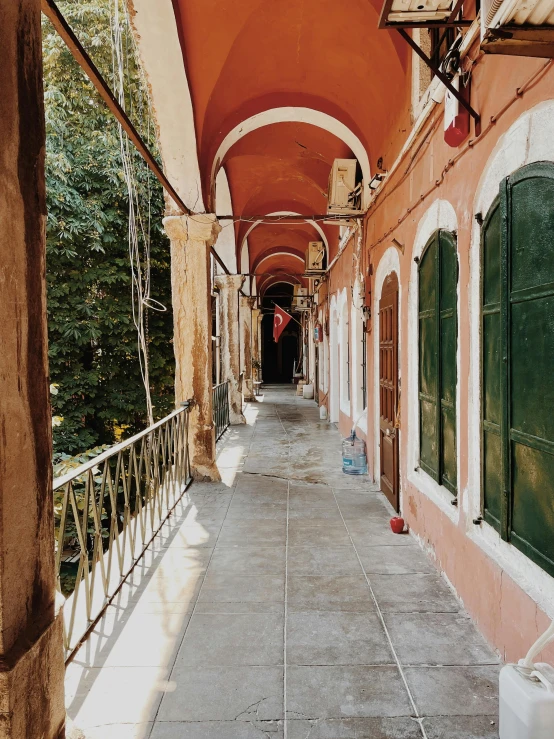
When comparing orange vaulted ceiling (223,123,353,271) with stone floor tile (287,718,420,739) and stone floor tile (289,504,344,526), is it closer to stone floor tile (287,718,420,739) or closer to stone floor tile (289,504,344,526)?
stone floor tile (289,504,344,526)

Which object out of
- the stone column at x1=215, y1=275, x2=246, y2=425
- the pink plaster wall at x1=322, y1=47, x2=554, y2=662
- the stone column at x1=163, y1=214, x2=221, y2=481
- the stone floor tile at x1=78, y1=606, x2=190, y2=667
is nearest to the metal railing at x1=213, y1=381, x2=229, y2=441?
the stone column at x1=215, y1=275, x2=246, y2=425

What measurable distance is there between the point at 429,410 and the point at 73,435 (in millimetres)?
7570

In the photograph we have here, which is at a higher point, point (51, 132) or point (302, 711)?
point (51, 132)

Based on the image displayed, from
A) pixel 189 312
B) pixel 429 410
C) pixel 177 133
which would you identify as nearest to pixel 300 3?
pixel 177 133

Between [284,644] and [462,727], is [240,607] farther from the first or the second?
[462,727]

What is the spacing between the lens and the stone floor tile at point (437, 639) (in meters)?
2.69

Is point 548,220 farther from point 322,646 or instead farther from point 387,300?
point 387,300

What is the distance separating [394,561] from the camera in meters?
3.96

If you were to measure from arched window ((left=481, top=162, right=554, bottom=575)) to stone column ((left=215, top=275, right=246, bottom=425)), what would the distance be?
28.6ft

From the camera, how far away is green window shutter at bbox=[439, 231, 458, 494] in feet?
11.5

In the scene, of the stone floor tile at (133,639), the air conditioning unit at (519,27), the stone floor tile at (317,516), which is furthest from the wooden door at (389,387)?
the air conditioning unit at (519,27)

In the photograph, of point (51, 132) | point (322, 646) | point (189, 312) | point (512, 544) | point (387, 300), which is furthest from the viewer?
point (51, 132)

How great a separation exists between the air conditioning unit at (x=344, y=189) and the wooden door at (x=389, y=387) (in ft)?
5.57

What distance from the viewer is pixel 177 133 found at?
5.77m
